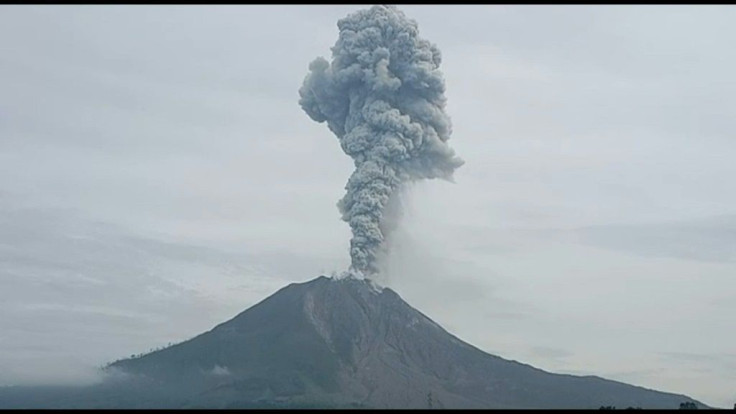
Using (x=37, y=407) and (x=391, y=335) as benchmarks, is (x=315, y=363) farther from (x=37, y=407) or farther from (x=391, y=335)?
(x=37, y=407)

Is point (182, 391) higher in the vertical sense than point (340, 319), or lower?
lower

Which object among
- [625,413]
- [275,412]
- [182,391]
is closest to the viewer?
[625,413]

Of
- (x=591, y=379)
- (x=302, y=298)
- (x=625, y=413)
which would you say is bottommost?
(x=625, y=413)

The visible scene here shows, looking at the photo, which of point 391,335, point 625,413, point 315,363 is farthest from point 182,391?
point 625,413

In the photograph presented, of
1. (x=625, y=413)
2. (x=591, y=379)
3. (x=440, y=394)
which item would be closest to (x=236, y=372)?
(x=440, y=394)

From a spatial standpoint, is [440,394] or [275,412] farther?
[440,394]

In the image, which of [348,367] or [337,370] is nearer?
[337,370]

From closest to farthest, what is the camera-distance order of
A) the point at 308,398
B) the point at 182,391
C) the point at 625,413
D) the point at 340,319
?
the point at 625,413, the point at 308,398, the point at 182,391, the point at 340,319
